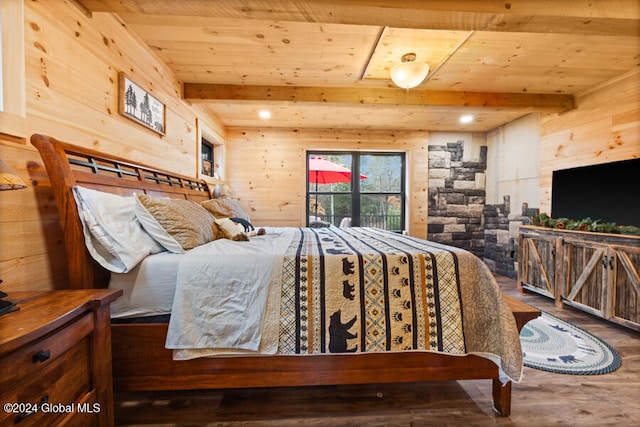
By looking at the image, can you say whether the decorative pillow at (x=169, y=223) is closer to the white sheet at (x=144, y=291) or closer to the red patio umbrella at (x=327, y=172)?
the white sheet at (x=144, y=291)

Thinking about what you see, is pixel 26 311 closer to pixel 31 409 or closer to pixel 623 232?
pixel 31 409

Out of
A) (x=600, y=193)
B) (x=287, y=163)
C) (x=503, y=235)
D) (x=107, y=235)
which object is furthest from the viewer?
(x=287, y=163)

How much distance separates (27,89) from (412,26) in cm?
204

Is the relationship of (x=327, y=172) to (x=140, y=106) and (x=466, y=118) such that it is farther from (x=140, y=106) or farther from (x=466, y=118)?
(x=140, y=106)

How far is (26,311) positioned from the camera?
87 cm

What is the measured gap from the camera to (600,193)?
2668mm

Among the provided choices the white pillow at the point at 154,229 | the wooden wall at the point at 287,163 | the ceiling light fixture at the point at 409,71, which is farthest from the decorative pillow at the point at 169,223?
the wooden wall at the point at 287,163

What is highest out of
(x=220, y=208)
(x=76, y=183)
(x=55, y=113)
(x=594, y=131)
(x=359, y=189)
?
(x=594, y=131)

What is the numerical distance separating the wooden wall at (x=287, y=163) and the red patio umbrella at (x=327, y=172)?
23 centimetres

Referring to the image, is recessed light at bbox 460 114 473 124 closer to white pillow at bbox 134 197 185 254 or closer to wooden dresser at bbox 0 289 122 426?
white pillow at bbox 134 197 185 254

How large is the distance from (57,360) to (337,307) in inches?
40.9

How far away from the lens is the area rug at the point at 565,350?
175 cm

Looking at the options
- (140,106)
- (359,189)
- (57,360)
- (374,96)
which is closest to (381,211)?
(359,189)

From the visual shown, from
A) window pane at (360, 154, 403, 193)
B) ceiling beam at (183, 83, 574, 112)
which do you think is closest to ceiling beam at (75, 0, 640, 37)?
ceiling beam at (183, 83, 574, 112)
